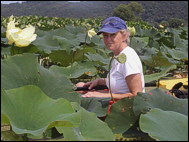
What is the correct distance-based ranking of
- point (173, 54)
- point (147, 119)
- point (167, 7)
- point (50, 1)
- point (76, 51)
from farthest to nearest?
1. point (50, 1)
2. point (167, 7)
3. point (173, 54)
4. point (76, 51)
5. point (147, 119)

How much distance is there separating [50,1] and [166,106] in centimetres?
7133

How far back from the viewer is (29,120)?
764 millimetres

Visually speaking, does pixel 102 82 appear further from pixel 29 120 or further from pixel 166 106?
pixel 29 120

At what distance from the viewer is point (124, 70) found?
57.7 inches

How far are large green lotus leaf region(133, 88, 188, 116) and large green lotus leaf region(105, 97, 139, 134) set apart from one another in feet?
0.14

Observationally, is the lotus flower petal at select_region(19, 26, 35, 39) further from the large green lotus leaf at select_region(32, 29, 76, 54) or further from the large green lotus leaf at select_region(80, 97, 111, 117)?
the large green lotus leaf at select_region(32, 29, 76, 54)

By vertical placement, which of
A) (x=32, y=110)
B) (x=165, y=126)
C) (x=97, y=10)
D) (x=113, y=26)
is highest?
(x=113, y=26)

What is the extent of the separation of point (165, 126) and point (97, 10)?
6112cm

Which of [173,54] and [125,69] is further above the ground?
[125,69]

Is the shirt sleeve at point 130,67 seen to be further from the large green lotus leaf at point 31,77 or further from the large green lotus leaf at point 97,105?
the large green lotus leaf at point 31,77

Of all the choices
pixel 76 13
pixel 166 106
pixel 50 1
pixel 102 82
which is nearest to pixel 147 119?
pixel 166 106

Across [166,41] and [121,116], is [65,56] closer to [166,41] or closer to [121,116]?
[121,116]

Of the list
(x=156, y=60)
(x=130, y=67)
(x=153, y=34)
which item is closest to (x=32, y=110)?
(x=130, y=67)

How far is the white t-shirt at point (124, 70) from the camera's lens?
1434 mm
